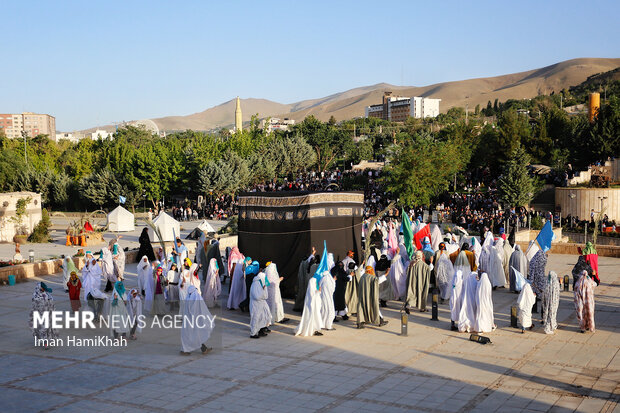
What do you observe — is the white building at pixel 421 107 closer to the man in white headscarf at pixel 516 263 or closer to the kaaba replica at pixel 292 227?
the man in white headscarf at pixel 516 263

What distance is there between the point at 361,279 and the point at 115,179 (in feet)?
121

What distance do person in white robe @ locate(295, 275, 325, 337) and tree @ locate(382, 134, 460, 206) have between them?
22391 mm

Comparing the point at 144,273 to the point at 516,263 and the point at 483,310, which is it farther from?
the point at 516,263

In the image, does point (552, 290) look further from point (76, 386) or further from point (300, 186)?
point (300, 186)

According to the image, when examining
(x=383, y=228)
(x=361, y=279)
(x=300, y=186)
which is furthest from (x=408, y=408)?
(x=300, y=186)

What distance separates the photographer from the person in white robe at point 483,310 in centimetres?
1202

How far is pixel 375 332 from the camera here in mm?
12305

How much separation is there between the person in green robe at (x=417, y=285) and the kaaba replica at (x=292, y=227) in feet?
8.21

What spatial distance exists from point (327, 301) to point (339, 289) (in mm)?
670

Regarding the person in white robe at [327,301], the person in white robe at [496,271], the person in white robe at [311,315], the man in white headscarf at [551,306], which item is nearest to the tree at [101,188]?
the person in white robe at [496,271]

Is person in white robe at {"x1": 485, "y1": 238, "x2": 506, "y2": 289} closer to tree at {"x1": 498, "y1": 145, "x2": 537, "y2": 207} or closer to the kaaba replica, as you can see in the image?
the kaaba replica

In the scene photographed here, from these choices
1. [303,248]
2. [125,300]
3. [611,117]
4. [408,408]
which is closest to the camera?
[408,408]

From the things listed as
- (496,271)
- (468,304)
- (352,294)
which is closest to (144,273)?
(352,294)

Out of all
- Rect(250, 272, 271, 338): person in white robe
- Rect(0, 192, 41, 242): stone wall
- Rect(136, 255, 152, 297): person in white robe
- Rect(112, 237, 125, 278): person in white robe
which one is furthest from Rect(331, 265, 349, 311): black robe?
Rect(0, 192, 41, 242): stone wall
